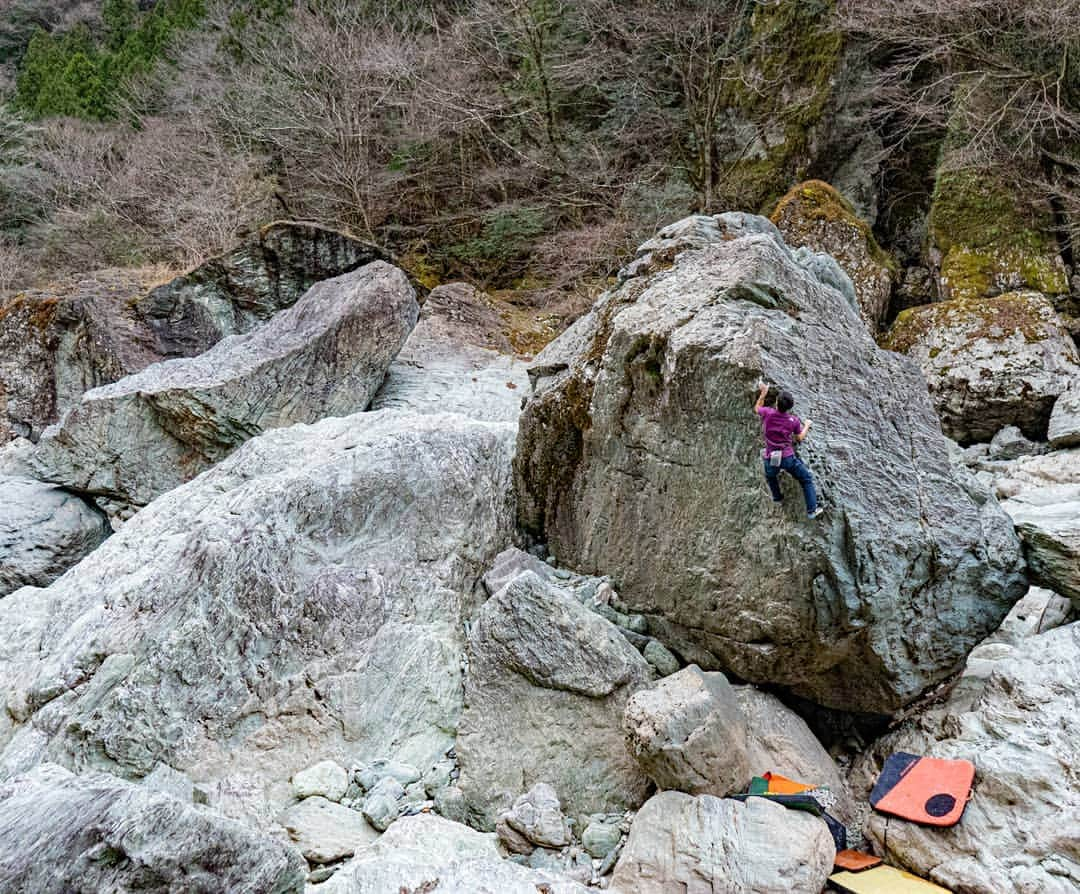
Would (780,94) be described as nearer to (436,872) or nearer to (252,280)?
(252,280)

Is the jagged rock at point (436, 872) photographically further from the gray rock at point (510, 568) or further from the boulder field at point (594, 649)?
the gray rock at point (510, 568)

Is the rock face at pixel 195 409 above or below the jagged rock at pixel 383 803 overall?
above

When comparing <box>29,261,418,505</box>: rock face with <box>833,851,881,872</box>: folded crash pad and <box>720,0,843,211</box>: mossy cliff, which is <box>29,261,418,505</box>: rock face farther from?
<box>720,0,843,211</box>: mossy cliff

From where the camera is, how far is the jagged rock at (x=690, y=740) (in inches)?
165

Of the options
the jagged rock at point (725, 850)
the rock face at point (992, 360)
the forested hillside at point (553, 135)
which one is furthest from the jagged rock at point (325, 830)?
the forested hillside at point (553, 135)

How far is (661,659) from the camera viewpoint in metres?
5.45

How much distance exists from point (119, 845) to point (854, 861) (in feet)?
12.3

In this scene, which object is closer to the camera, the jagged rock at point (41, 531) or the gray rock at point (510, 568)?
the gray rock at point (510, 568)

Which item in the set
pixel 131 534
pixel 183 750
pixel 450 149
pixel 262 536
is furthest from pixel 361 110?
pixel 183 750

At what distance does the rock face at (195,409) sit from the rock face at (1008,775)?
354 inches

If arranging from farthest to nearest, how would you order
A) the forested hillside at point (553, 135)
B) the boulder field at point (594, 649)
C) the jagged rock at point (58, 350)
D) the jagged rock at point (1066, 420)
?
the jagged rock at point (58, 350) < the forested hillside at point (553, 135) < the jagged rock at point (1066, 420) < the boulder field at point (594, 649)

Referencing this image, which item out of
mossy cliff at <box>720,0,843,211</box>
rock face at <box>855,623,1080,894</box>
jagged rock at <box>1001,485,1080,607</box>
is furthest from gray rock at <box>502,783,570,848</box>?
mossy cliff at <box>720,0,843,211</box>

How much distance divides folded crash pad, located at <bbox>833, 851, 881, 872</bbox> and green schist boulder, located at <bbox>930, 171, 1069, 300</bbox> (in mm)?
10281

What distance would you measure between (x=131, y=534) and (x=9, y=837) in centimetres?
494
